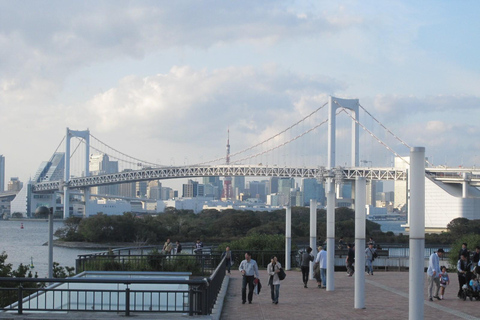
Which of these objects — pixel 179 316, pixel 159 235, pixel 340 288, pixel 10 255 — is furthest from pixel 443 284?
pixel 159 235

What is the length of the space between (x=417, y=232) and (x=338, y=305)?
17.1ft

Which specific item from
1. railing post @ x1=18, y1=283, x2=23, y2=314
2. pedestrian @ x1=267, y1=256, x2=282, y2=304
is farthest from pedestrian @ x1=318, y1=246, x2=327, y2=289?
railing post @ x1=18, y1=283, x2=23, y2=314

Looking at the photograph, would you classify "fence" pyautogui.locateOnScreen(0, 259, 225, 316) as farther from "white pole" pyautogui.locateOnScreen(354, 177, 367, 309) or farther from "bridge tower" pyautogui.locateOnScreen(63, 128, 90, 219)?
"bridge tower" pyautogui.locateOnScreen(63, 128, 90, 219)

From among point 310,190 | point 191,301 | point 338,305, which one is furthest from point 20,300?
point 310,190

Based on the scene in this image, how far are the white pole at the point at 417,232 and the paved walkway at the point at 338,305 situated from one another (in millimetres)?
2934

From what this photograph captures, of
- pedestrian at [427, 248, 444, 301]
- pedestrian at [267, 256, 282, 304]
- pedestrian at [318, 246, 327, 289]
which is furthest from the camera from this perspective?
pedestrian at [318, 246, 327, 289]

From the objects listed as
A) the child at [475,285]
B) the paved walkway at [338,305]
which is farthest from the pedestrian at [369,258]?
the child at [475,285]

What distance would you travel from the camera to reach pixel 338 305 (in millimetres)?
13664

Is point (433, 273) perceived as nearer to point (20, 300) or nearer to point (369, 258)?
point (369, 258)

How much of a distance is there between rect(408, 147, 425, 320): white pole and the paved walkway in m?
2.93

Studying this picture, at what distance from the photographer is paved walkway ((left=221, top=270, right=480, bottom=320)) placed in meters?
12.2

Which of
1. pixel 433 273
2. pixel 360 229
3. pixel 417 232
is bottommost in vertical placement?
pixel 433 273

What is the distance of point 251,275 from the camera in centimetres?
1383

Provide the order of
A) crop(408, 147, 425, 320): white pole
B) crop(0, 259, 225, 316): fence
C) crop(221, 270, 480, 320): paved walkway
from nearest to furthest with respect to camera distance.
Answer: crop(408, 147, 425, 320): white pole → crop(0, 259, 225, 316): fence → crop(221, 270, 480, 320): paved walkway
